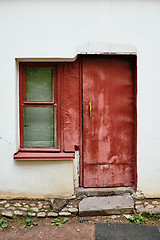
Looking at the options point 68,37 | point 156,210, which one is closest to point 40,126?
point 68,37

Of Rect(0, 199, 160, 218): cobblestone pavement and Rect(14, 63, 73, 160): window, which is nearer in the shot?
Rect(0, 199, 160, 218): cobblestone pavement

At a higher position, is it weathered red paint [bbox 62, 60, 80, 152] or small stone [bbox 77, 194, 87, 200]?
weathered red paint [bbox 62, 60, 80, 152]

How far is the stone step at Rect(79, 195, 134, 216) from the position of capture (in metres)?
3.59

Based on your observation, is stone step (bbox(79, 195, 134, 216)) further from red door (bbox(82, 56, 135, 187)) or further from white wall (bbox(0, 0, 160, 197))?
white wall (bbox(0, 0, 160, 197))

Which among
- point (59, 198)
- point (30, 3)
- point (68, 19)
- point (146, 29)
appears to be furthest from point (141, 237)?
point (30, 3)

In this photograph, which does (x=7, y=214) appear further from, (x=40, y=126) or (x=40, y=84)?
(x=40, y=84)

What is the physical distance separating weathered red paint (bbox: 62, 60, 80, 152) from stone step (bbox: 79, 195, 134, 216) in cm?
88

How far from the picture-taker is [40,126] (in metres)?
4.06

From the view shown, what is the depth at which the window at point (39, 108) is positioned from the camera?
4.02 metres

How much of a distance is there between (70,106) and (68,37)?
43.5 inches

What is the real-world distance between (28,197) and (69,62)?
2327mm

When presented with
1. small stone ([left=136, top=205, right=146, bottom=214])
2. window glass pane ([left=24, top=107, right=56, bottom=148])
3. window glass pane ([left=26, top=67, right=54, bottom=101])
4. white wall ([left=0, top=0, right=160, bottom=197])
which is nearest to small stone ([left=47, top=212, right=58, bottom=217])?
white wall ([left=0, top=0, right=160, bottom=197])

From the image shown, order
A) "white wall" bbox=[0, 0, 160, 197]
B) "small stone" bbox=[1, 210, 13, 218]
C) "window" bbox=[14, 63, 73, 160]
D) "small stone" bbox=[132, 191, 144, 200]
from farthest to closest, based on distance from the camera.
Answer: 1. "window" bbox=[14, 63, 73, 160]
2. "small stone" bbox=[132, 191, 144, 200]
3. "white wall" bbox=[0, 0, 160, 197]
4. "small stone" bbox=[1, 210, 13, 218]

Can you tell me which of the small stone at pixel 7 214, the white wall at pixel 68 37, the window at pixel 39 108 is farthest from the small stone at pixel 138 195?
the small stone at pixel 7 214
